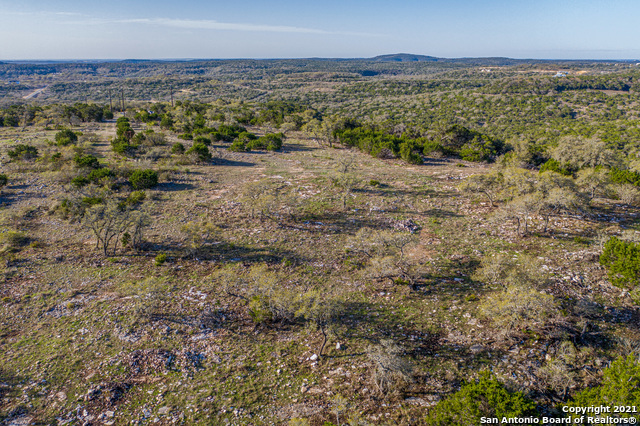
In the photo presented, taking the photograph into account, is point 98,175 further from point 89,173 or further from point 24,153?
point 24,153

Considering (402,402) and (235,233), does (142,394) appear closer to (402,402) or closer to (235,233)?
(402,402)

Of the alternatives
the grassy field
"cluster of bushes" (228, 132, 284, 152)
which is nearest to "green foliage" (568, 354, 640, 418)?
the grassy field

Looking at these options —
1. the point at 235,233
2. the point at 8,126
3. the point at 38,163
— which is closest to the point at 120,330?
the point at 235,233

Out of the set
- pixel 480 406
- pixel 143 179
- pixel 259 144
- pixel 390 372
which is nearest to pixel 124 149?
pixel 143 179

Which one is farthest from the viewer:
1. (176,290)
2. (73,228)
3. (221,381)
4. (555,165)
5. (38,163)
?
(38,163)

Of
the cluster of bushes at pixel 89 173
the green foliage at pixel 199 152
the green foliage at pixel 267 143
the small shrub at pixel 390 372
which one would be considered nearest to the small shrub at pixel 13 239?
the cluster of bushes at pixel 89 173

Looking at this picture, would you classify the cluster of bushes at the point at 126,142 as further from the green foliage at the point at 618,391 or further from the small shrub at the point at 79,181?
the green foliage at the point at 618,391
